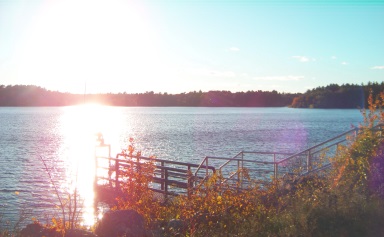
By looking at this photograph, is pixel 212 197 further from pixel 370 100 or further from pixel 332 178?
pixel 370 100

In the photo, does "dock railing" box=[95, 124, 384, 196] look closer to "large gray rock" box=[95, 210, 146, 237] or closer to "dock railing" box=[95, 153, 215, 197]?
"dock railing" box=[95, 153, 215, 197]

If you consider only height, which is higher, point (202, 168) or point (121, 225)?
point (121, 225)

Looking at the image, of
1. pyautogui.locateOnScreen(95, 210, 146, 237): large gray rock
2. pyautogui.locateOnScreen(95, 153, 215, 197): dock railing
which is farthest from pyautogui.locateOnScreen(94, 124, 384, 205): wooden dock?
pyautogui.locateOnScreen(95, 210, 146, 237): large gray rock

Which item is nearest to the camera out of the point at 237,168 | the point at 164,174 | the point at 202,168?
the point at 237,168

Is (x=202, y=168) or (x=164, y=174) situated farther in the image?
(x=202, y=168)

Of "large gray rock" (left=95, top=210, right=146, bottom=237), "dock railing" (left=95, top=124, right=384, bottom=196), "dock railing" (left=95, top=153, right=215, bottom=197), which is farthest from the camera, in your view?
"dock railing" (left=95, top=124, right=384, bottom=196)

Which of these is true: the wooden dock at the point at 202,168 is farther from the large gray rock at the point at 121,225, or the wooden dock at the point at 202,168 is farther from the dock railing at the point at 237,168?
the large gray rock at the point at 121,225

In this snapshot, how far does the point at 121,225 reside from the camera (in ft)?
29.5

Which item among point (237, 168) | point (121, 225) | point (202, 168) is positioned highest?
point (121, 225)

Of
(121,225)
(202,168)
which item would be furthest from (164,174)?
(121,225)

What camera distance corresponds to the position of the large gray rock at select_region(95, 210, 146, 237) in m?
8.92

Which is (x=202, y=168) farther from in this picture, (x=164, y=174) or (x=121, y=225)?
(x=121, y=225)

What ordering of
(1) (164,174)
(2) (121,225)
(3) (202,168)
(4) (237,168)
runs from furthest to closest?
1. (3) (202,168)
2. (1) (164,174)
3. (4) (237,168)
4. (2) (121,225)

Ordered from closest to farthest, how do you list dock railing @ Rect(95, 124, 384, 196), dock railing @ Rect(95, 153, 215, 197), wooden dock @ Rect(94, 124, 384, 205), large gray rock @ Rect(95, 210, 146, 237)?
large gray rock @ Rect(95, 210, 146, 237), dock railing @ Rect(95, 153, 215, 197), dock railing @ Rect(95, 124, 384, 196), wooden dock @ Rect(94, 124, 384, 205)
